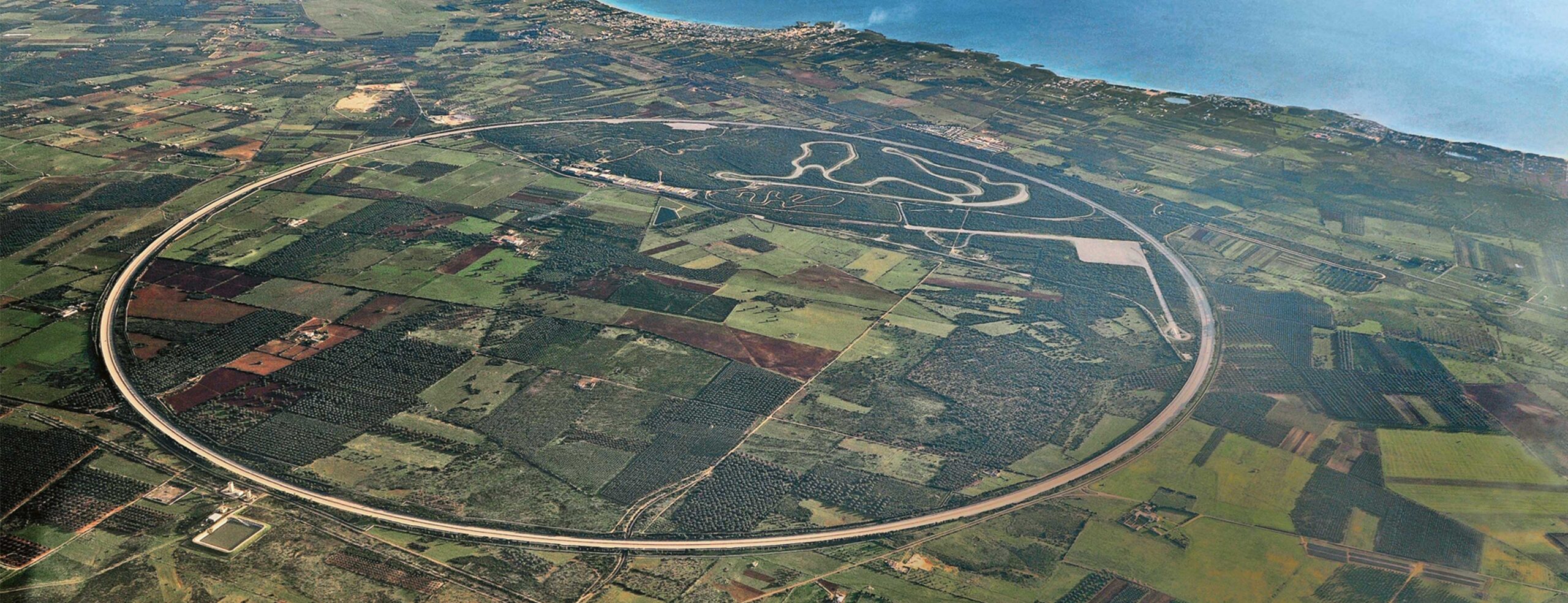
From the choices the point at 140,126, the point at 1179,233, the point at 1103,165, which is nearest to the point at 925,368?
the point at 1179,233

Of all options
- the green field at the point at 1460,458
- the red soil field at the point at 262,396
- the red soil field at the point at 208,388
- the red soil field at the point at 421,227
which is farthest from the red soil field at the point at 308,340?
the green field at the point at 1460,458

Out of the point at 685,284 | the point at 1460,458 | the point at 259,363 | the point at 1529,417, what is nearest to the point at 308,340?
the point at 259,363

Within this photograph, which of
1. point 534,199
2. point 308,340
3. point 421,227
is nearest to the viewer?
point 308,340

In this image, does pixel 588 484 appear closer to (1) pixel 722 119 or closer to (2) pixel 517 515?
(2) pixel 517 515

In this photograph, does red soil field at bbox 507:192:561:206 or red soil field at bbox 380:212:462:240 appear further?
red soil field at bbox 507:192:561:206

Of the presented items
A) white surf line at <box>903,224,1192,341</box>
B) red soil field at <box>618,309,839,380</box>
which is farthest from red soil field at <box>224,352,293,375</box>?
white surf line at <box>903,224,1192,341</box>

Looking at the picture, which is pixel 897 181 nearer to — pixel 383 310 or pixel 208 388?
pixel 383 310

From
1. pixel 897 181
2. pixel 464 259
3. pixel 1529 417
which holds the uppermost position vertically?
pixel 897 181

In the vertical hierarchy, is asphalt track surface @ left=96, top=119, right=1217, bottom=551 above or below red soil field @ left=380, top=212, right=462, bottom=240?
below

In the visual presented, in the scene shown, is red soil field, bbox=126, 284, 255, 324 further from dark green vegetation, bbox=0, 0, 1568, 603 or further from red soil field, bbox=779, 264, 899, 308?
red soil field, bbox=779, 264, 899, 308
